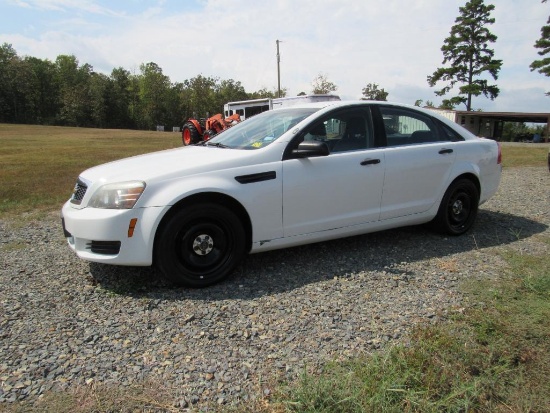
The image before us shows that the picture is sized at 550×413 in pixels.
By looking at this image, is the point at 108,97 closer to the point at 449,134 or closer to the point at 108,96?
the point at 108,96

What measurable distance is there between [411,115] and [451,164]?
2.39 feet

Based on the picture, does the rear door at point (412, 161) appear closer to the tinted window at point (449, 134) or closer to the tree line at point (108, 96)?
the tinted window at point (449, 134)

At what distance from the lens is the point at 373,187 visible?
4367 mm

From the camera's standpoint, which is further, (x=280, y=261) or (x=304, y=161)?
(x=280, y=261)

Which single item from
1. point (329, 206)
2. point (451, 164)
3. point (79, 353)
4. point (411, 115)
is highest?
point (411, 115)

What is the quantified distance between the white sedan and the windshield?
0.8 inches

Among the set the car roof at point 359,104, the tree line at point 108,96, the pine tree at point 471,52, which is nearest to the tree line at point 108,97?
the tree line at point 108,96

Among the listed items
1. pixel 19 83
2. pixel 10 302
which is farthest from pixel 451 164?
pixel 19 83

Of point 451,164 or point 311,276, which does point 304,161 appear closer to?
point 311,276

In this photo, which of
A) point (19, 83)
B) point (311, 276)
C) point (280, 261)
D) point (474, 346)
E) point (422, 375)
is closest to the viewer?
point (422, 375)

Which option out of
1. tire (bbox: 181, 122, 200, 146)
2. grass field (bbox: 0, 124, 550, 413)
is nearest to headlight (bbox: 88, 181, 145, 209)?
grass field (bbox: 0, 124, 550, 413)

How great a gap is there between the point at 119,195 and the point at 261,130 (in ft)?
5.30

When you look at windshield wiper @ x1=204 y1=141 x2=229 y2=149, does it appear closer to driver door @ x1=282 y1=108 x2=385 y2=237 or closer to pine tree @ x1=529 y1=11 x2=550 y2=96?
driver door @ x1=282 y1=108 x2=385 y2=237

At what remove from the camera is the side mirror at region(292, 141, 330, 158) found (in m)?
3.90
